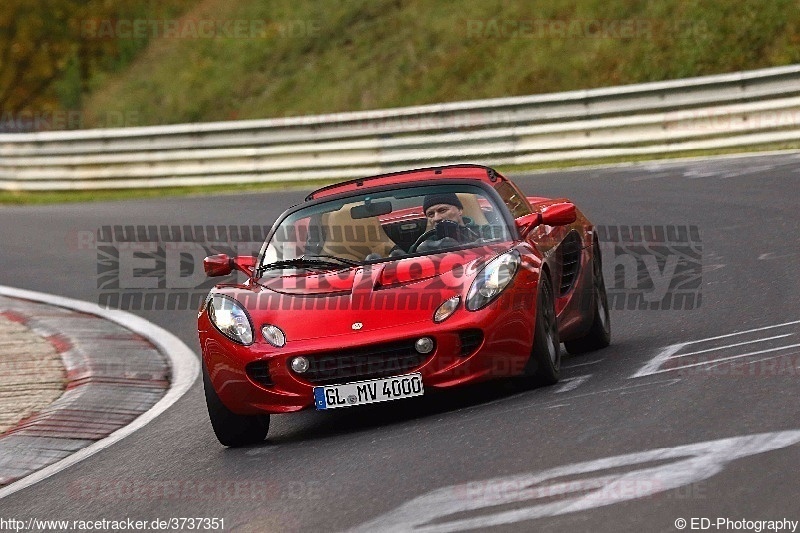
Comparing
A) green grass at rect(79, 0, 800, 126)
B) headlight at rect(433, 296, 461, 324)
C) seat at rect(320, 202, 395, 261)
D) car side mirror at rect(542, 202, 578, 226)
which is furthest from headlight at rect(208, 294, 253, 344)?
green grass at rect(79, 0, 800, 126)

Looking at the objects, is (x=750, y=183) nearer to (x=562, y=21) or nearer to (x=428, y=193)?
(x=428, y=193)

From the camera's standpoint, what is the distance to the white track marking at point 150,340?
7.82 m

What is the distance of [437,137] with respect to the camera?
21.9m

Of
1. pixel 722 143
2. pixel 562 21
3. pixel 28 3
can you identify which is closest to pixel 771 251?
pixel 722 143

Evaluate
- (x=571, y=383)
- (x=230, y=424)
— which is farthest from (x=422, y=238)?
(x=230, y=424)

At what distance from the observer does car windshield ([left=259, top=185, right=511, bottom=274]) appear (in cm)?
848

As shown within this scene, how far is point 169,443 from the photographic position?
8.07 m

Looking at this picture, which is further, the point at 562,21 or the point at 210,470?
the point at 562,21

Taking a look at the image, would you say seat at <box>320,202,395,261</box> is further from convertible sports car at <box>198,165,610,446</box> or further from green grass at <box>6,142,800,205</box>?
green grass at <box>6,142,800,205</box>

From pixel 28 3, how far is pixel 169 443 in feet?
108

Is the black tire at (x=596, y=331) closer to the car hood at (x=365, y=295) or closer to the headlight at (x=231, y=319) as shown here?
the car hood at (x=365, y=295)

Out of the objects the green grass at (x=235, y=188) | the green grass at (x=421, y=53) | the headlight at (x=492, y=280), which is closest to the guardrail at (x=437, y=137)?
the green grass at (x=235, y=188)

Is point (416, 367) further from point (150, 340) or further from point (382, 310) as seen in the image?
point (150, 340)

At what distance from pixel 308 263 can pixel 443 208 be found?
2.90ft
